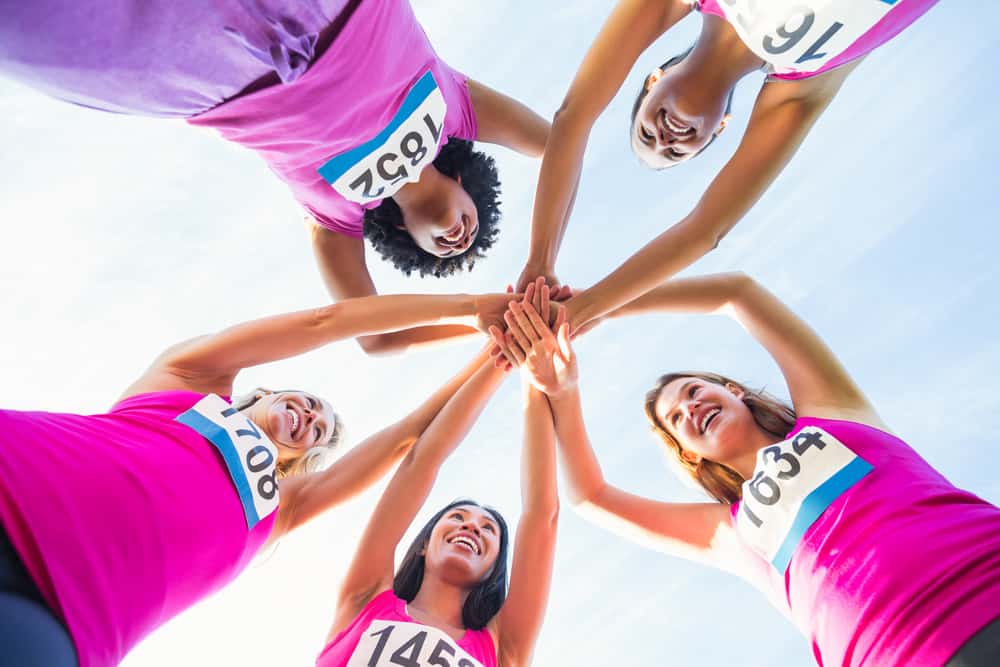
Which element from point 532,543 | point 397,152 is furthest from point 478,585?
point 397,152

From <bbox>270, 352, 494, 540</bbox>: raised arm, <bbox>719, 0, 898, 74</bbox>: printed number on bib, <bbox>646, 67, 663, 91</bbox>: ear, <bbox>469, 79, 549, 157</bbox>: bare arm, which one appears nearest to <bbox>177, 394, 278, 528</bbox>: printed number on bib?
<bbox>270, 352, 494, 540</bbox>: raised arm

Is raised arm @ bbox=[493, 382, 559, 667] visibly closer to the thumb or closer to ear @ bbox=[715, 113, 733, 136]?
the thumb

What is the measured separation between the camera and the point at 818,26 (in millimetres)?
1921

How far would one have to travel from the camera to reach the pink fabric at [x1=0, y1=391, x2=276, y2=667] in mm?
1535

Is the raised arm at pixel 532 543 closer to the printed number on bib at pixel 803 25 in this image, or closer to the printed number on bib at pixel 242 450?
the printed number on bib at pixel 242 450

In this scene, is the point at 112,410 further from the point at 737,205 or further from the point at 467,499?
the point at 737,205

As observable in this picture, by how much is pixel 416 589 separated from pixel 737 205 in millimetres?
2228

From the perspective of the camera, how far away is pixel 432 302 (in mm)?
3043

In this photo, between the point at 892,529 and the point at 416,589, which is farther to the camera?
the point at 416,589

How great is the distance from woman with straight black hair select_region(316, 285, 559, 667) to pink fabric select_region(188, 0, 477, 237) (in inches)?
44.0

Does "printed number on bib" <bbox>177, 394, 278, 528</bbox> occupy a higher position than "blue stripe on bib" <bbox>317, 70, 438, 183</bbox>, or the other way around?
"blue stripe on bib" <bbox>317, 70, 438, 183</bbox>

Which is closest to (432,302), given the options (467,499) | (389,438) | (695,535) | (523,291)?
(523,291)

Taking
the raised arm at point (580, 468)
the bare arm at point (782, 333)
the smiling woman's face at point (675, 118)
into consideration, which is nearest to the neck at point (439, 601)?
the raised arm at point (580, 468)

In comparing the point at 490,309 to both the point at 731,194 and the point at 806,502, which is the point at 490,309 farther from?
the point at 806,502
